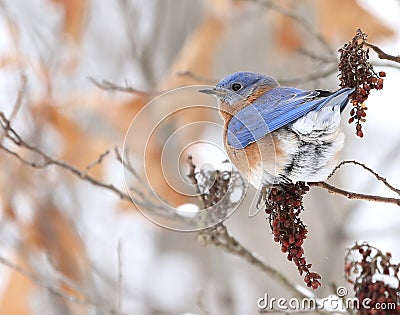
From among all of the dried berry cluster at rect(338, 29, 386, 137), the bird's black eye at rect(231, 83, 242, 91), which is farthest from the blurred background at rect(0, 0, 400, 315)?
the dried berry cluster at rect(338, 29, 386, 137)

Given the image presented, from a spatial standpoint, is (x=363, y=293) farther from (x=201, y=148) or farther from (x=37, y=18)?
(x=37, y=18)

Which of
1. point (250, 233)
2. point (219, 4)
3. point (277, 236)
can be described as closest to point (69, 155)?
point (219, 4)

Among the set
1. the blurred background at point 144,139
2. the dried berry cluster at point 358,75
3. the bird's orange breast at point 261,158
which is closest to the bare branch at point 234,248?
the blurred background at point 144,139

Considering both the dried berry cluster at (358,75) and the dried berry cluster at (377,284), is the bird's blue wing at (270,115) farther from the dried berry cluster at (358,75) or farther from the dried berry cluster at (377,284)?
the dried berry cluster at (377,284)

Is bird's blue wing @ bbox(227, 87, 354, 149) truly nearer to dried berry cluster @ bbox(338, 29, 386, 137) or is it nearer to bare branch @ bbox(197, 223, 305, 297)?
dried berry cluster @ bbox(338, 29, 386, 137)

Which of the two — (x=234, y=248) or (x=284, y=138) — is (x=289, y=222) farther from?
(x=234, y=248)
